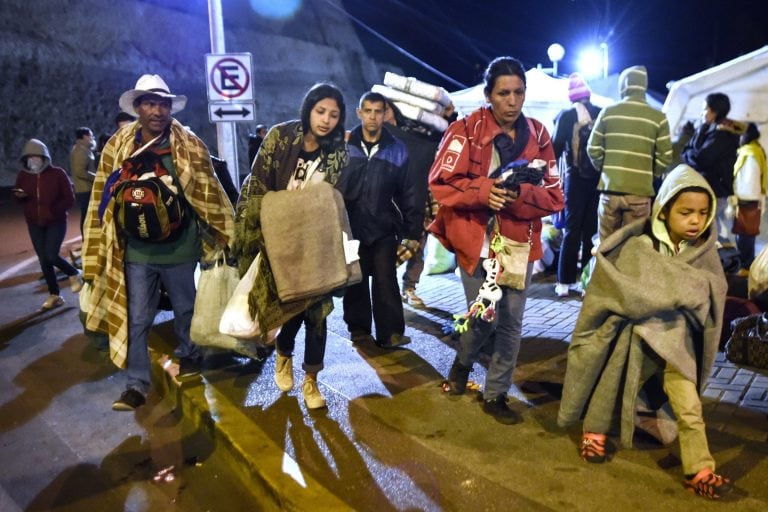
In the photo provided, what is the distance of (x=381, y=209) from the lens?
516 centimetres

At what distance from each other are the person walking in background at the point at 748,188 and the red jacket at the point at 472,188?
5.07m

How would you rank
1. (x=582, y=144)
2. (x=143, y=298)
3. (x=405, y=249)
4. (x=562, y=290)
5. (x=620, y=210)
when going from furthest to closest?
1. (x=562, y=290)
2. (x=582, y=144)
3. (x=620, y=210)
4. (x=405, y=249)
5. (x=143, y=298)

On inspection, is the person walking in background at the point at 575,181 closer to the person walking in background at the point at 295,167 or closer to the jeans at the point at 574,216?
the jeans at the point at 574,216

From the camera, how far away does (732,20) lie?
30.7 meters

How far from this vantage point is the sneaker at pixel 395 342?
544cm

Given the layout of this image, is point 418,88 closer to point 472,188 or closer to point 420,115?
point 420,115

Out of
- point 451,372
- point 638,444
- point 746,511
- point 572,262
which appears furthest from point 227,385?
point 572,262

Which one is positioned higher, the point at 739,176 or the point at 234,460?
the point at 739,176

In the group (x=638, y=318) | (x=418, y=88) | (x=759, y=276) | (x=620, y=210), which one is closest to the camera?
(x=638, y=318)

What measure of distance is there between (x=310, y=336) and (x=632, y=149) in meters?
3.48

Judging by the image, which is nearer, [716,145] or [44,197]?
[716,145]

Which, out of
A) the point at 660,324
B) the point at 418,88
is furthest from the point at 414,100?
the point at 660,324

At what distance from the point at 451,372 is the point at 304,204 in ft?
5.12

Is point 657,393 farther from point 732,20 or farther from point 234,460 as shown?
point 732,20
